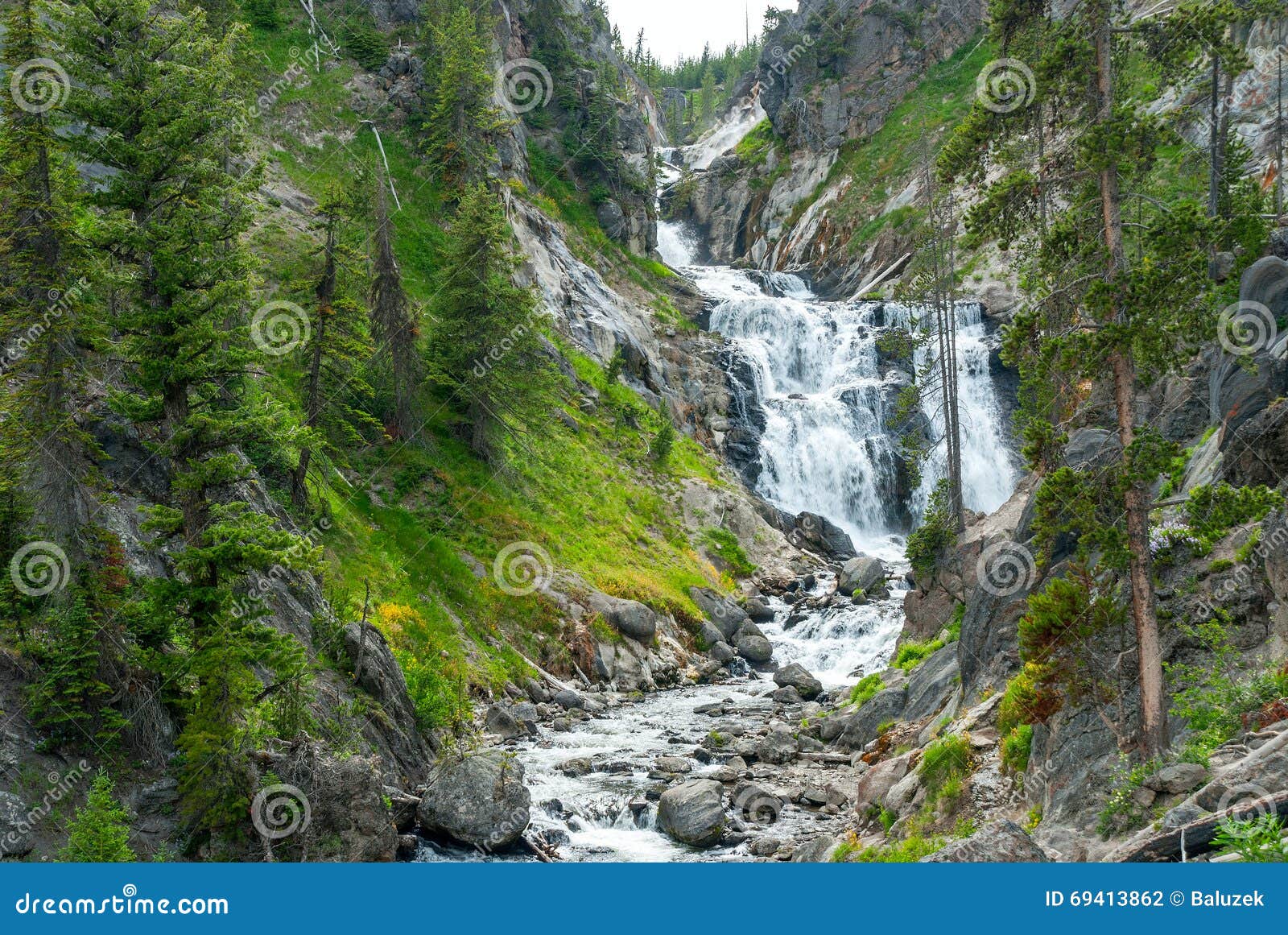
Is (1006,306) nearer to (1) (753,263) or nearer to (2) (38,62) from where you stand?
(1) (753,263)

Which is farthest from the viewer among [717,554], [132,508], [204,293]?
[717,554]

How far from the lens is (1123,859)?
28.1 feet

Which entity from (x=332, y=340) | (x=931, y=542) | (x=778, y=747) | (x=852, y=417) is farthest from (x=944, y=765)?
(x=852, y=417)

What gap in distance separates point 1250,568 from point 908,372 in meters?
44.8

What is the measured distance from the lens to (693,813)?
17.8 m

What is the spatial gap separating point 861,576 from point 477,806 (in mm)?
27442

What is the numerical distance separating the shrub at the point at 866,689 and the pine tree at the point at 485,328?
18.4 metres

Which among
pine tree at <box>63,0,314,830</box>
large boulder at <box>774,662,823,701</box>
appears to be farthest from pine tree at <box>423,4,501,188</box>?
pine tree at <box>63,0,314,830</box>

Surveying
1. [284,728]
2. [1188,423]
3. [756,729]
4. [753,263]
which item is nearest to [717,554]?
[756,729]

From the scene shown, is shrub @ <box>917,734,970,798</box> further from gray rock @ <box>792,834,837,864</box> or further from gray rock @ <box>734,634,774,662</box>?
gray rock @ <box>734,634,774,662</box>

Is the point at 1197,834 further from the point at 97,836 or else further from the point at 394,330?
the point at 394,330

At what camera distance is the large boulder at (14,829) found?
11188mm

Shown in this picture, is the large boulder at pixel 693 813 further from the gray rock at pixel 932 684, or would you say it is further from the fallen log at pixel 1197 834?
the fallen log at pixel 1197 834

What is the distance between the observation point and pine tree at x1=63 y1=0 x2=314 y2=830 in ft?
44.4
